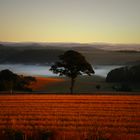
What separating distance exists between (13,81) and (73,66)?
1564 cm

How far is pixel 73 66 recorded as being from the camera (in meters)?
80.3

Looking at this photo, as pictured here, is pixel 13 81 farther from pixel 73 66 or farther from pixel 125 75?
pixel 125 75

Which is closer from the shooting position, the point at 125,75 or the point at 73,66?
the point at 73,66

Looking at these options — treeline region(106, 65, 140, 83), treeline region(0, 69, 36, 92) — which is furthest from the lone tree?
treeline region(106, 65, 140, 83)

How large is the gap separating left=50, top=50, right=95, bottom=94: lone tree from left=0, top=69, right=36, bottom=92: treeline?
11008mm

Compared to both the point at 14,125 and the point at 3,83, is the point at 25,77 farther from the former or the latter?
the point at 14,125

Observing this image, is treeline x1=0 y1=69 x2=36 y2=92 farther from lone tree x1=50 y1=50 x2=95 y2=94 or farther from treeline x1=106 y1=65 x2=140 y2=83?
treeline x1=106 y1=65 x2=140 y2=83

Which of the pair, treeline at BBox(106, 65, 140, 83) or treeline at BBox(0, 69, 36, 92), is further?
treeline at BBox(106, 65, 140, 83)

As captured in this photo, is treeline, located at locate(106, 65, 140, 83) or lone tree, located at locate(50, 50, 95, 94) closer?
lone tree, located at locate(50, 50, 95, 94)

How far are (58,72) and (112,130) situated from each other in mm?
62460

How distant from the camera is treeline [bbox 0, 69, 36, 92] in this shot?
8821 centimetres

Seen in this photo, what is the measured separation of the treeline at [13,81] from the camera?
88.2 metres

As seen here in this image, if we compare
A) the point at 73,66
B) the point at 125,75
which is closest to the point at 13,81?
the point at 73,66

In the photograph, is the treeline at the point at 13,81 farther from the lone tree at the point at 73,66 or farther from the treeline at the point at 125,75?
the treeline at the point at 125,75
